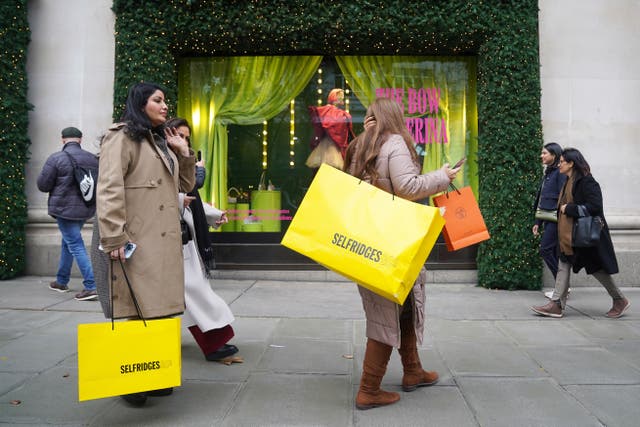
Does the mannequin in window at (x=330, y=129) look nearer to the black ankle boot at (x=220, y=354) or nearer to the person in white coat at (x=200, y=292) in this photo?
the person in white coat at (x=200, y=292)

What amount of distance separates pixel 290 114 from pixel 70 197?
3623 mm

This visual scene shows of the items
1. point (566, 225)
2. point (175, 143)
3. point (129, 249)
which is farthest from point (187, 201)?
point (566, 225)

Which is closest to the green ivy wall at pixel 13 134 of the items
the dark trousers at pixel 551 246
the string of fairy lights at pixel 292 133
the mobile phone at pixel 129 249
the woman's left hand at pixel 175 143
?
the string of fairy lights at pixel 292 133

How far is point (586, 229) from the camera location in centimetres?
581

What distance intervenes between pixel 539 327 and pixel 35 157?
744 centimetres

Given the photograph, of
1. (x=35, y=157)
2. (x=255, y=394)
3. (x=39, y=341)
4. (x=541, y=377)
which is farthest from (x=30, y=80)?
(x=541, y=377)

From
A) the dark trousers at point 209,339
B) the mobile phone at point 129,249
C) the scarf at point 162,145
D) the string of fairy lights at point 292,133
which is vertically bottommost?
the dark trousers at point 209,339

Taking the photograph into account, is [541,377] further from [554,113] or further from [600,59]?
[600,59]

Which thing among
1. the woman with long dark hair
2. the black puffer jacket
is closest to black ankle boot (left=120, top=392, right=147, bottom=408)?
the black puffer jacket

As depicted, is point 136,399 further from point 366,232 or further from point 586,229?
point 586,229

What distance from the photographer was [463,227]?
12.3 ft

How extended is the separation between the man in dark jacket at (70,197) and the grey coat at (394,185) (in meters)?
4.58

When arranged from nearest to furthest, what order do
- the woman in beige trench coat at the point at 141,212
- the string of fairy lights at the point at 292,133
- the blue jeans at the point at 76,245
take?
the woman in beige trench coat at the point at 141,212, the blue jeans at the point at 76,245, the string of fairy lights at the point at 292,133

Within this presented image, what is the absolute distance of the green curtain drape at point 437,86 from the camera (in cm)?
884
